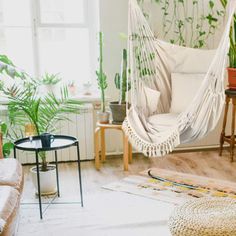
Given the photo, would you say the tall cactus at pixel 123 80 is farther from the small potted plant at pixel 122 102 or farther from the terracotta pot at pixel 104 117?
the terracotta pot at pixel 104 117

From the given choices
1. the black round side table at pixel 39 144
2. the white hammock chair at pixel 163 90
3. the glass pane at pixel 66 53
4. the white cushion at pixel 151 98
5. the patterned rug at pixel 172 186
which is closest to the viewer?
the black round side table at pixel 39 144

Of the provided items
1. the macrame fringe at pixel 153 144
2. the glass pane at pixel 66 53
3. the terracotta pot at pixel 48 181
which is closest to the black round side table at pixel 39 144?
the terracotta pot at pixel 48 181

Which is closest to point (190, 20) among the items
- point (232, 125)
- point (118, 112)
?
point (232, 125)

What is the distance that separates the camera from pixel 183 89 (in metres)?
3.52

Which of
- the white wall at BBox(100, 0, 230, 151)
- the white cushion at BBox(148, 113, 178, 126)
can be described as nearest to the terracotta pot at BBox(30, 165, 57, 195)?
the white cushion at BBox(148, 113, 178, 126)

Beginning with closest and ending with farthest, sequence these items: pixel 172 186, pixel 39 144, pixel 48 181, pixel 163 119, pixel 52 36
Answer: pixel 39 144 < pixel 48 181 < pixel 172 186 < pixel 163 119 < pixel 52 36

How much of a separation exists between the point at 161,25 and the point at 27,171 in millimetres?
1913

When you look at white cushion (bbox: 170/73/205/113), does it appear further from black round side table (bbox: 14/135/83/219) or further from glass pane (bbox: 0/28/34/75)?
glass pane (bbox: 0/28/34/75)

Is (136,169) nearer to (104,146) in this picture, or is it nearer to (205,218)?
(104,146)

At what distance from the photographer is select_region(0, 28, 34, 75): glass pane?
12.4 ft

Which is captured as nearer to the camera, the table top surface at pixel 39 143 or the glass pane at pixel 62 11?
the table top surface at pixel 39 143

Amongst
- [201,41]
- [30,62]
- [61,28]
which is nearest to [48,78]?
[30,62]

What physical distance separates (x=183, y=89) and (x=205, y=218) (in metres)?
1.90

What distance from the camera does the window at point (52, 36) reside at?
3.76 m
